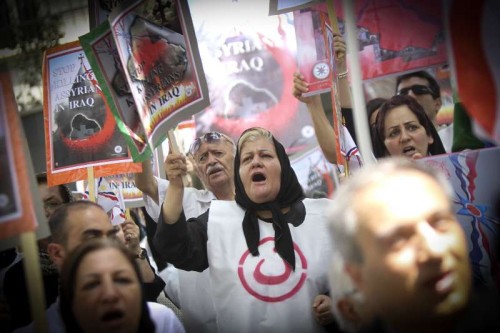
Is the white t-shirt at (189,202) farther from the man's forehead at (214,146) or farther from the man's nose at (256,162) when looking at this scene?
the man's nose at (256,162)

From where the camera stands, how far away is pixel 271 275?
8.45 feet

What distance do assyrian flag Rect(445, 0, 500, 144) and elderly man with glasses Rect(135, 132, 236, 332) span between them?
72.8 inches

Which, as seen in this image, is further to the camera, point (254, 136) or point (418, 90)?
point (418, 90)

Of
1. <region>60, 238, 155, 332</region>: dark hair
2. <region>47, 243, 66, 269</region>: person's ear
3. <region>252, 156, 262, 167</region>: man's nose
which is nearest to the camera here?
<region>60, 238, 155, 332</region>: dark hair

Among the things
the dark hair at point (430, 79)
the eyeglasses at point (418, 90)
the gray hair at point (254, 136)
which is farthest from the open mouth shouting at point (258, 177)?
Answer: the dark hair at point (430, 79)

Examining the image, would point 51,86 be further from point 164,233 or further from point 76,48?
point 164,233

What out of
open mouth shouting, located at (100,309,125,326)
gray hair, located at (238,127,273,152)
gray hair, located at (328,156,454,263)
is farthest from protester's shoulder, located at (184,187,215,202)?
gray hair, located at (328,156,454,263)

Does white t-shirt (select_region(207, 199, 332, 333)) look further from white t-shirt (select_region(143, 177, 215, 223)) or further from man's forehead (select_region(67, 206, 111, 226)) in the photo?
white t-shirt (select_region(143, 177, 215, 223))

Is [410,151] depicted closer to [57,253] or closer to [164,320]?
[164,320]

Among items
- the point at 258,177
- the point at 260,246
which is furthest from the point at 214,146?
the point at 260,246

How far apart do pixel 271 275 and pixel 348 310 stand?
82 centimetres

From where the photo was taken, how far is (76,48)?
12.1 ft

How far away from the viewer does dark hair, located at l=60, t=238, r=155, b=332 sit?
2031mm

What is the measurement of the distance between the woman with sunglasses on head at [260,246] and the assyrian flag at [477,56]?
1.00m
